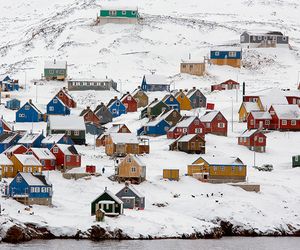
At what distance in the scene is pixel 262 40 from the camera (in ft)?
590

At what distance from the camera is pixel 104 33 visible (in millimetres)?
183875

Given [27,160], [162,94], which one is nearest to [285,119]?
[162,94]

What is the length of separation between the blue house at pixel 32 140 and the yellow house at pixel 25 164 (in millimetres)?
9402

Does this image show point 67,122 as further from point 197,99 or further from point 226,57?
point 226,57

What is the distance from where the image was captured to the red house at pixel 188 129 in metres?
Answer: 128

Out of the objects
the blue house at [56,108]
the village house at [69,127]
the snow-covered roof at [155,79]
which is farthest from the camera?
the snow-covered roof at [155,79]

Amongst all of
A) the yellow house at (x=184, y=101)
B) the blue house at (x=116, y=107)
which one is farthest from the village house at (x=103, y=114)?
the yellow house at (x=184, y=101)

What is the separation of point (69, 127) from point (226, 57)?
4815 centimetres

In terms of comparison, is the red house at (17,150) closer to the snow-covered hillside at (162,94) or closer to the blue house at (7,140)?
the blue house at (7,140)

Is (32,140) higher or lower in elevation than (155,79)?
lower

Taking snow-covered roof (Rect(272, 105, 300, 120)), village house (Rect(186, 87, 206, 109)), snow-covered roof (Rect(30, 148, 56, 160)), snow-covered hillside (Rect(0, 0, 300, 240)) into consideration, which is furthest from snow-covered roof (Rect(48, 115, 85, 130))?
snow-covered roof (Rect(272, 105, 300, 120))

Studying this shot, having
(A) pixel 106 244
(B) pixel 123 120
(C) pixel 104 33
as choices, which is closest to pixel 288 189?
(A) pixel 106 244

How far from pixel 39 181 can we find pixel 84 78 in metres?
58.6

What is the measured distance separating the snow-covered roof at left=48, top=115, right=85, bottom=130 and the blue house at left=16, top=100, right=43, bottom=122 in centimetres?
845
